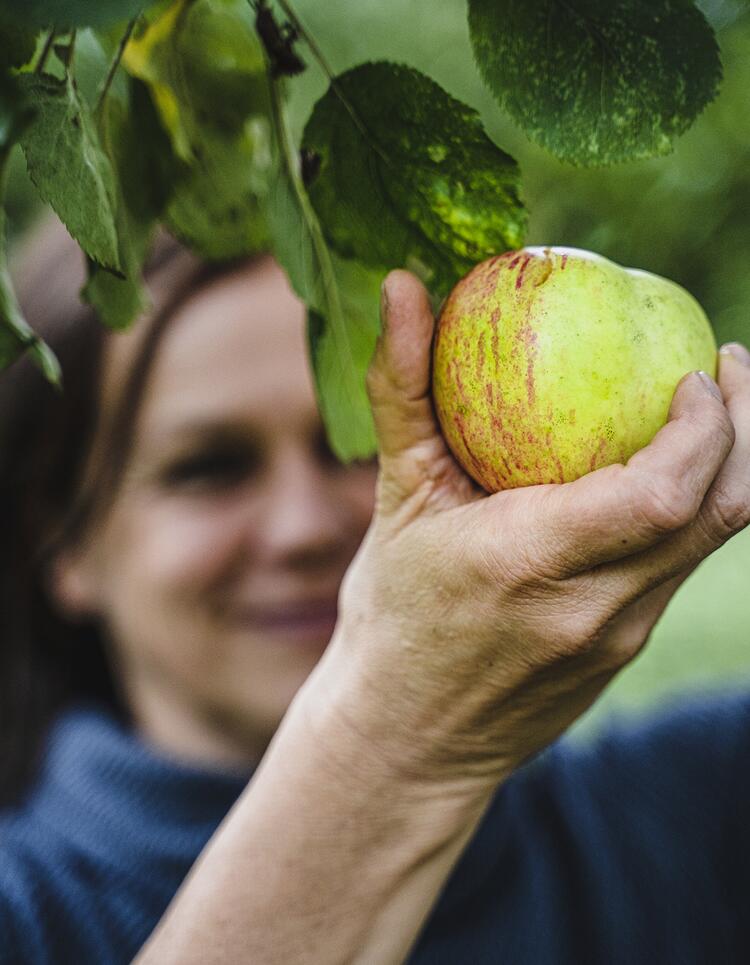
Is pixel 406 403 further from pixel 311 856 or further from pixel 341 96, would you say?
pixel 311 856

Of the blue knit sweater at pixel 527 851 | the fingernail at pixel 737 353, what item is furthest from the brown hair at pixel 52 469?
the fingernail at pixel 737 353

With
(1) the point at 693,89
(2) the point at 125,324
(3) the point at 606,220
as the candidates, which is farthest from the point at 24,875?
(3) the point at 606,220

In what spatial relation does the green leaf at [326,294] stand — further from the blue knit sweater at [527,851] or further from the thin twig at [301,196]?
the blue knit sweater at [527,851]

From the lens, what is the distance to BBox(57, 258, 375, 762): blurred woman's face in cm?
122

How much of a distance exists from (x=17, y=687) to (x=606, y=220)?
1.80 metres

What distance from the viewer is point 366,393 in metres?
0.61

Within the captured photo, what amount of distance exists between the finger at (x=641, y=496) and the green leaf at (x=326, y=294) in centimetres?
16

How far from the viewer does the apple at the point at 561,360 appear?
522 mm

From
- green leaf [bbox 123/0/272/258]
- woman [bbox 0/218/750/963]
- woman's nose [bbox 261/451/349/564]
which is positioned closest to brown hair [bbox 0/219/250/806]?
woman [bbox 0/218/750/963]

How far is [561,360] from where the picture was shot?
52 centimetres

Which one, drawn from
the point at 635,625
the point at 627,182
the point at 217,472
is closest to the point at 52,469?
the point at 217,472

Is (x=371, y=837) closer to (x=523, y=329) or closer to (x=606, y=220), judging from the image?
(x=523, y=329)

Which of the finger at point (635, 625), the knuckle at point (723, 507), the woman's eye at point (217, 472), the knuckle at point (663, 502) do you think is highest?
the knuckle at point (663, 502)

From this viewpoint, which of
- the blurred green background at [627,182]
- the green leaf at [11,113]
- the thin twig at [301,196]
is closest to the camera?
the green leaf at [11,113]
